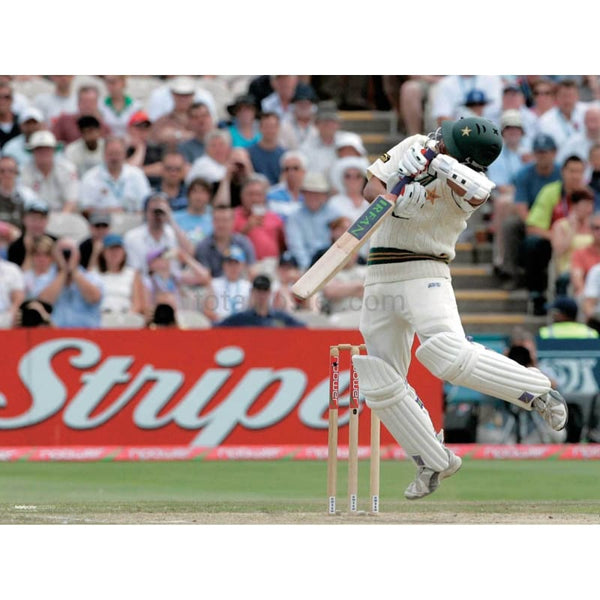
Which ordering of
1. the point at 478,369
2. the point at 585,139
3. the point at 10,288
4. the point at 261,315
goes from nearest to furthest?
the point at 478,369
the point at 261,315
the point at 10,288
the point at 585,139

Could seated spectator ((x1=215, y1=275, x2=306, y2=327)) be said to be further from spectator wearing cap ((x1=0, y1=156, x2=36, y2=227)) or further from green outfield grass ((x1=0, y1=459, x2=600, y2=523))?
spectator wearing cap ((x1=0, y1=156, x2=36, y2=227))

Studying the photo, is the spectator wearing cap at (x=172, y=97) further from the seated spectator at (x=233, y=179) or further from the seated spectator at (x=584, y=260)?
the seated spectator at (x=584, y=260)

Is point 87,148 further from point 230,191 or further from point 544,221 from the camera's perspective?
point 544,221

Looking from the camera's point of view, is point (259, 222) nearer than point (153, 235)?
No

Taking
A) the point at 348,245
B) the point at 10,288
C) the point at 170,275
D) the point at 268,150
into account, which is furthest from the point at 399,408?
the point at 268,150

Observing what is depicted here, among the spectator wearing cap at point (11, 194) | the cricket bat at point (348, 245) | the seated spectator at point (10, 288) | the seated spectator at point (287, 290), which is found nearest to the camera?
the cricket bat at point (348, 245)

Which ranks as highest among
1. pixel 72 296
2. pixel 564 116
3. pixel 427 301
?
pixel 564 116

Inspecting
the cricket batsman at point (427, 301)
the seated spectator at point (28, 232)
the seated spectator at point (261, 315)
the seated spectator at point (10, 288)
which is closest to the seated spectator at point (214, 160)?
the seated spectator at point (28, 232)
